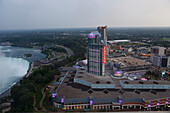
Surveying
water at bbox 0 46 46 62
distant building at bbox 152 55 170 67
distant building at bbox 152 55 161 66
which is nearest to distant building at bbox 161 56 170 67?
→ distant building at bbox 152 55 170 67

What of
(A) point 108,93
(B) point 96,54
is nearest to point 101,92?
(A) point 108,93

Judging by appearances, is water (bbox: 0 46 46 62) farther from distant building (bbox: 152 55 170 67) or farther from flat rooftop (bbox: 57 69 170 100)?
distant building (bbox: 152 55 170 67)

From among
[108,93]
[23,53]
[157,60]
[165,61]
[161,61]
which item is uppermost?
[157,60]

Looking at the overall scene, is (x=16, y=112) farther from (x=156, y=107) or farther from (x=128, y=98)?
(x=156, y=107)

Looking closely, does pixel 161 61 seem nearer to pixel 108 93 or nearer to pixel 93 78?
pixel 93 78

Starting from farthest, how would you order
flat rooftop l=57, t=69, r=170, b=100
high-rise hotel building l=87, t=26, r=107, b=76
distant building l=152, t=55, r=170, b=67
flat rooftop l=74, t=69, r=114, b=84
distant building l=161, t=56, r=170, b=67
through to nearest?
1. distant building l=152, t=55, r=170, b=67
2. distant building l=161, t=56, r=170, b=67
3. high-rise hotel building l=87, t=26, r=107, b=76
4. flat rooftop l=74, t=69, r=114, b=84
5. flat rooftop l=57, t=69, r=170, b=100

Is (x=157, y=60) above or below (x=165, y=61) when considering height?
above

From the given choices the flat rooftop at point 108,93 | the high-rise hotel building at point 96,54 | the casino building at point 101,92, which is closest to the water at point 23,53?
the high-rise hotel building at point 96,54

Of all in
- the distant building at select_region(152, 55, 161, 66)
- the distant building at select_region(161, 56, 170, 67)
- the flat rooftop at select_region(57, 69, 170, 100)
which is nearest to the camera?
the flat rooftop at select_region(57, 69, 170, 100)
